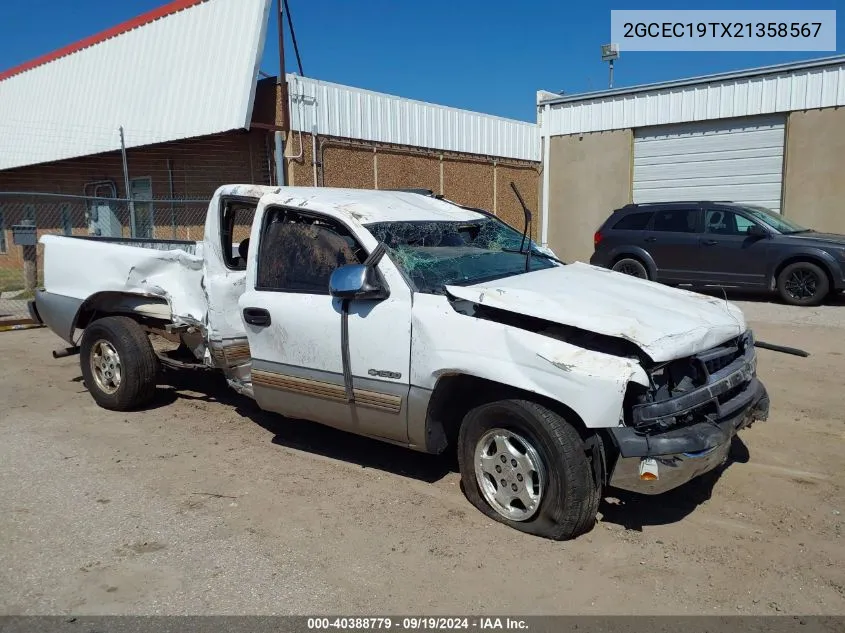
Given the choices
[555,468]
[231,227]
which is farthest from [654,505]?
[231,227]

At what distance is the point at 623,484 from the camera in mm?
3430

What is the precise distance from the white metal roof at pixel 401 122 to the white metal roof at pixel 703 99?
3.65 feet

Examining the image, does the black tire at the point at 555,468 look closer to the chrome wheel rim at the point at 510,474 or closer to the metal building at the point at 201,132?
the chrome wheel rim at the point at 510,474

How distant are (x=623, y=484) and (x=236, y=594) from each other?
1.92 m

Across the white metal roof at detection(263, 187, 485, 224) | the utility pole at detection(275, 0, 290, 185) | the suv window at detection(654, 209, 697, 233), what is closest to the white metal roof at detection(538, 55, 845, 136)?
the suv window at detection(654, 209, 697, 233)

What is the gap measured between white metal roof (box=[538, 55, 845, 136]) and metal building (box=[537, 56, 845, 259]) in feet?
0.07

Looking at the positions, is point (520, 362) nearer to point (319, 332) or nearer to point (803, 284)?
point (319, 332)

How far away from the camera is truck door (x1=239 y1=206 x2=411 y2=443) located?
4066 millimetres

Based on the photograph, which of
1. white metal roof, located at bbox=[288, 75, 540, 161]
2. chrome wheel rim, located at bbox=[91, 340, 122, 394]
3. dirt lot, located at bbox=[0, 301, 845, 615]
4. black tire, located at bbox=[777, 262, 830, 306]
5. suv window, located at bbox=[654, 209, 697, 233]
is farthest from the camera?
white metal roof, located at bbox=[288, 75, 540, 161]

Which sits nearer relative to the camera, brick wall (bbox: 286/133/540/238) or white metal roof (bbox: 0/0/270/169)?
white metal roof (bbox: 0/0/270/169)

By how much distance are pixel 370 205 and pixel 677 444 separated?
2.45 metres

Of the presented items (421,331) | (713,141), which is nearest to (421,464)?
(421,331)

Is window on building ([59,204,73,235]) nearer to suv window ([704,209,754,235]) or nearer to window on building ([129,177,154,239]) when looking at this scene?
window on building ([129,177,154,239])

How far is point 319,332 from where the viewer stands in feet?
14.3
